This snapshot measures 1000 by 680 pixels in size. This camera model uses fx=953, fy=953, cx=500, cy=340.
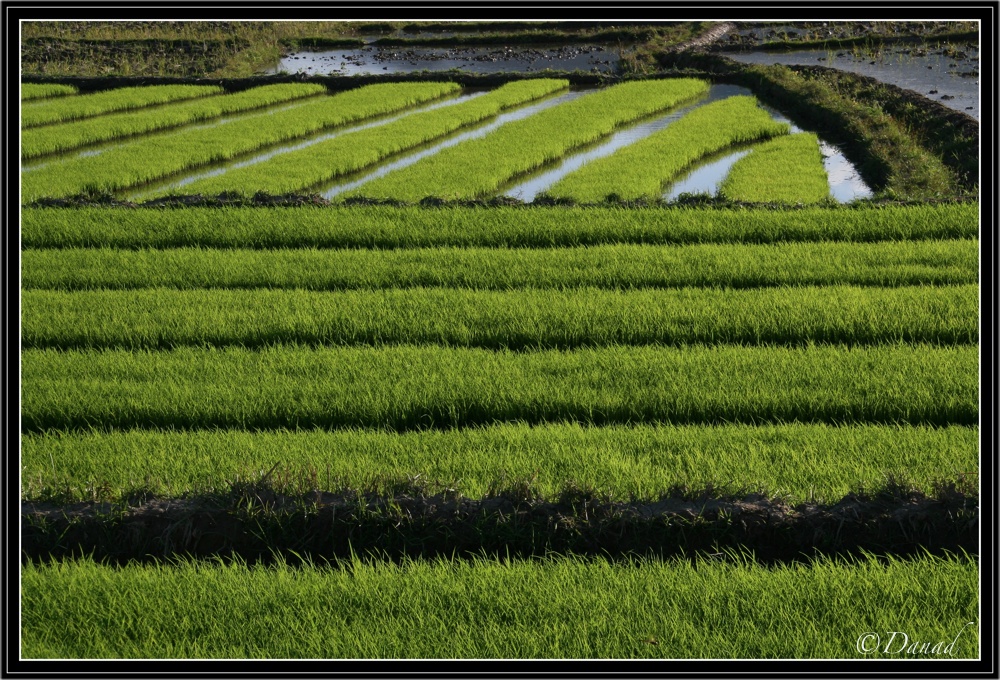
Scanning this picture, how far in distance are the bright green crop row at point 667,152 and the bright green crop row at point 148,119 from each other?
23.8ft

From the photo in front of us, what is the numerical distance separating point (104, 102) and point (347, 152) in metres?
6.73

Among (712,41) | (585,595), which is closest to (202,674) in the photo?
(585,595)

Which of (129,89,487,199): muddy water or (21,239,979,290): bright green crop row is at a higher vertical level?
(129,89,487,199): muddy water

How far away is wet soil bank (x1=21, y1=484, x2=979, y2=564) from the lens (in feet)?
11.4

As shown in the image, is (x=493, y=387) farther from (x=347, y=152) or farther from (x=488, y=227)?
(x=347, y=152)

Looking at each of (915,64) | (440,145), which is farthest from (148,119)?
(915,64)

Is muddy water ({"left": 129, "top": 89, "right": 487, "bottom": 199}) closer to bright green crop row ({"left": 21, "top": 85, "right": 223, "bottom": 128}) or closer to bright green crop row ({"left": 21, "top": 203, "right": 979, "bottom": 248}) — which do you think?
bright green crop row ({"left": 21, "top": 203, "right": 979, "bottom": 248})

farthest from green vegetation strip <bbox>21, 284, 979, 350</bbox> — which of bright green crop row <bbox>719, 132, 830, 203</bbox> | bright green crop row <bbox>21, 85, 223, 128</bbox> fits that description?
bright green crop row <bbox>21, 85, 223, 128</bbox>

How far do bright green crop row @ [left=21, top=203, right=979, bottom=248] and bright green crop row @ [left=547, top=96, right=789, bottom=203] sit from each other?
3.76 ft

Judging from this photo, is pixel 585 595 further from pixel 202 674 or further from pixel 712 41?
pixel 712 41

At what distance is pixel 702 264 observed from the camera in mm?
7254

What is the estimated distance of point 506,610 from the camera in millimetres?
2857

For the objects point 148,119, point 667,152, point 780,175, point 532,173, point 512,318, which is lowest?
point 512,318

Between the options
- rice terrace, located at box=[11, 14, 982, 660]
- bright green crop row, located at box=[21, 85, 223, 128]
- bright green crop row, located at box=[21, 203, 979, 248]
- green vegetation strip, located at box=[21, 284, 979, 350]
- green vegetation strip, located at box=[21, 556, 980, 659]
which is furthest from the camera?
bright green crop row, located at box=[21, 85, 223, 128]
